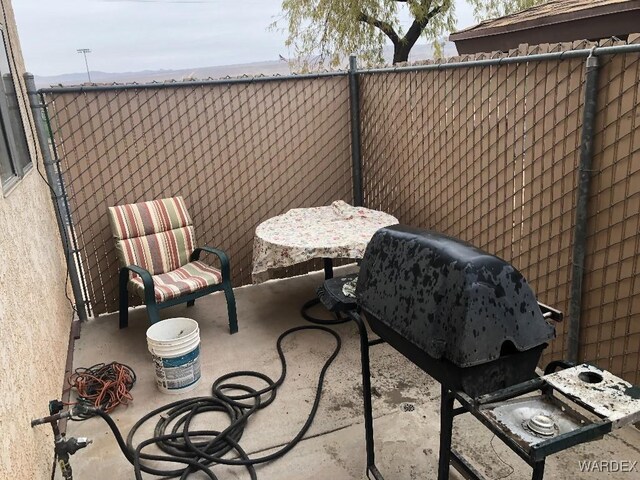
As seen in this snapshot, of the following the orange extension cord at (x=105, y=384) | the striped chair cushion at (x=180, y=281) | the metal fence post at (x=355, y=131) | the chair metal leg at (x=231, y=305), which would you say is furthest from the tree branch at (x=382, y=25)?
the orange extension cord at (x=105, y=384)

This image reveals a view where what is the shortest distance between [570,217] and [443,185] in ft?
3.78

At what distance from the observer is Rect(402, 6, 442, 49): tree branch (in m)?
8.74

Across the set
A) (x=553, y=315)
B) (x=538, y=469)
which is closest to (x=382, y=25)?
(x=553, y=315)

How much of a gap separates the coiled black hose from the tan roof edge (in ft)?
9.87

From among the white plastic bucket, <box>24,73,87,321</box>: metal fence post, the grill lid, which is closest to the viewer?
the grill lid

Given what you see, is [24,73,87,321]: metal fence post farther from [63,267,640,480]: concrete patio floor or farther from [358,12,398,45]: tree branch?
[358,12,398,45]: tree branch

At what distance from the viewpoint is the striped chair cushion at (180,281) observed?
10.8ft

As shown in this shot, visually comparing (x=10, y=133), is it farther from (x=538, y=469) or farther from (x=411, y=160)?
(x=538, y=469)

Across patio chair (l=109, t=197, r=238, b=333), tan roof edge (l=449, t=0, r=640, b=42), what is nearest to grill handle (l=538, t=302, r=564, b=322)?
patio chair (l=109, t=197, r=238, b=333)

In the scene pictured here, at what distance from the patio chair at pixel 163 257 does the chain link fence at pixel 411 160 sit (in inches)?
9.7

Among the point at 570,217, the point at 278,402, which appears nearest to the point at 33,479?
the point at 278,402

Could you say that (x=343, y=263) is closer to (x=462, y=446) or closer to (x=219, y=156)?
(x=219, y=156)

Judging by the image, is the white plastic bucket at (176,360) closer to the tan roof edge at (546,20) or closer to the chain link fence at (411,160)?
the chain link fence at (411,160)

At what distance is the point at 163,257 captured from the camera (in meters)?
3.75
